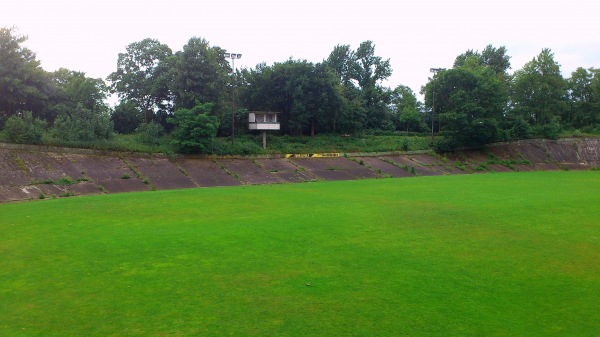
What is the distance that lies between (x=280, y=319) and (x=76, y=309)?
3.26 m

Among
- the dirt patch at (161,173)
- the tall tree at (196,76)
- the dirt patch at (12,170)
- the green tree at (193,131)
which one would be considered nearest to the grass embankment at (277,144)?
the green tree at (193,131)

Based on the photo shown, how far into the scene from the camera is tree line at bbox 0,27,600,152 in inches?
1468

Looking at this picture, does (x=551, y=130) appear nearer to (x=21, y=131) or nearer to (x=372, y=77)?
(x=372, y=77)

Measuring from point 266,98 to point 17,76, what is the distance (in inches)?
981

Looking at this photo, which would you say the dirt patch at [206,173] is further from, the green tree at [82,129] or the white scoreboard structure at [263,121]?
the white scoreboard structure at [263,121]

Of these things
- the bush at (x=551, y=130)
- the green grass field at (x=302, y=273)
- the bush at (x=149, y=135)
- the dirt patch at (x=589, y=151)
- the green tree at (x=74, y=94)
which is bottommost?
the green grass field at (x=302, y=273)

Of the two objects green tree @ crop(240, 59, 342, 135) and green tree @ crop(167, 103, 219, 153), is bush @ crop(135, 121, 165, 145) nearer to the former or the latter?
green tree @ crop(167, 103, 219, 153)

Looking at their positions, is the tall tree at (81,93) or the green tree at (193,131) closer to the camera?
the green tree at (193,131)

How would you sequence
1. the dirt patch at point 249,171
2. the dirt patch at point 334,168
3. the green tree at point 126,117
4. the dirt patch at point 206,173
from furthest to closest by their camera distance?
the green tree at point 126,117 → the dirt patch at point 334,168 → the dirt patch at point 249,171 → the dirt patch at point 206,173

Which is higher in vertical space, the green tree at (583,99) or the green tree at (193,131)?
the green tree at (583,99)

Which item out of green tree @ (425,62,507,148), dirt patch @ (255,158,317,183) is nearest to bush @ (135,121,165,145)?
dirt patch @ (255,158,317,183)

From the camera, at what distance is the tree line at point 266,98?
37.3 meters

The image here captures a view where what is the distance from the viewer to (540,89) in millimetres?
60812

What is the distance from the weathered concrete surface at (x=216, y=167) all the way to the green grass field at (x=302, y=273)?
36.0ft
